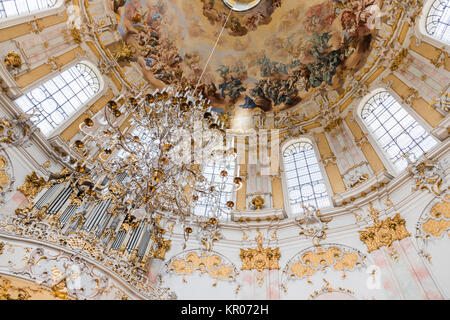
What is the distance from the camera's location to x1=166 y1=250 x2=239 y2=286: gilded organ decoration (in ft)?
32.5

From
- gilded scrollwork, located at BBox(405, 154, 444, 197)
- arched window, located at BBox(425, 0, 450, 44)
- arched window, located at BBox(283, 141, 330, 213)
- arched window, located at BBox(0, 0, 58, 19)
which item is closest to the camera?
gilded scrollwork, located at BBox(405, 154, 444, 197)

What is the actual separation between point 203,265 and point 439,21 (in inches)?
523

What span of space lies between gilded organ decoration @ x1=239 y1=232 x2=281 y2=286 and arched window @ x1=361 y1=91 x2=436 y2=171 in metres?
5.87

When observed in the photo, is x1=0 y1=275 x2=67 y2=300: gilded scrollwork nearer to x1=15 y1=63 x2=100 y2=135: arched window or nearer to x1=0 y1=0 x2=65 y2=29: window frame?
x1=15 y1=63 x2=100 y2=135: arched window

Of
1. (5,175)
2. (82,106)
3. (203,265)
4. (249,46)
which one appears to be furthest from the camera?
(249,46)

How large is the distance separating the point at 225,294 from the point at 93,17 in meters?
13.7

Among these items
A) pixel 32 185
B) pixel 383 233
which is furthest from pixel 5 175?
pixel 383 233

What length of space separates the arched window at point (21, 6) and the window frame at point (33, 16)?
0.19 m

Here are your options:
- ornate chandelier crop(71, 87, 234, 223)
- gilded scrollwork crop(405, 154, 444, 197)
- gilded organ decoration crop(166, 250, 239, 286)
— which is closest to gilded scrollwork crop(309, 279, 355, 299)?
gilded organ decoration crop(166, 250, 239, 286)

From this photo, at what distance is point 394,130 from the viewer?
11125 millimetres

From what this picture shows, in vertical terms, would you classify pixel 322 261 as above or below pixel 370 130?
below

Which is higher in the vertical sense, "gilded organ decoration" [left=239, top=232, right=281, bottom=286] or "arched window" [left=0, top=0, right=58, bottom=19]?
"arched window" [left=0, top=0, right=58, bottom=19]

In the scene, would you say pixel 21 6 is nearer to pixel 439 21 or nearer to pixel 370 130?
pixel 370 130

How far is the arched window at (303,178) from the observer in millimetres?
11859
